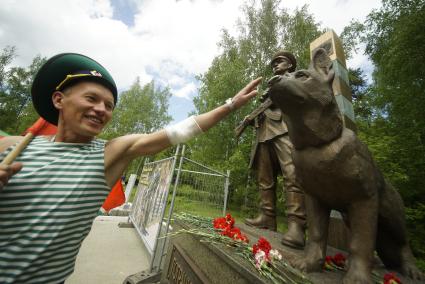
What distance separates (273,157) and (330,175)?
1722 mm

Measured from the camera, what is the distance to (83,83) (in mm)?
1474

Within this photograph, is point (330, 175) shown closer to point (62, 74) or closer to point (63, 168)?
Answer: point (63, 168)

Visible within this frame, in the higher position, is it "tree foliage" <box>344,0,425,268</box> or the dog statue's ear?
"tree foliage" <box>344,0,425,268</box>

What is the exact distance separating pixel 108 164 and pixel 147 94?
29429 mm

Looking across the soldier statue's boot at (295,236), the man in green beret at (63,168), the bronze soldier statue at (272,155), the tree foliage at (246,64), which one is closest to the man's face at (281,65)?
the bronze soldier statue at (272,155)

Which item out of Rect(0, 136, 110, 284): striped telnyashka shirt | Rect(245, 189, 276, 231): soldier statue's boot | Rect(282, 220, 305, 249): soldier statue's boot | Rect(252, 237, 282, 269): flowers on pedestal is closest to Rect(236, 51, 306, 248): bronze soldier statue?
Rect(245, 189, 276, 231): soldier statue's boot

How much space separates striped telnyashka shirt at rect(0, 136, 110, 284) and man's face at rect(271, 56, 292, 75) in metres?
2.64

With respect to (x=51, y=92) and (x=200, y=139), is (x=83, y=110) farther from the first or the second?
(x=200, y=139)

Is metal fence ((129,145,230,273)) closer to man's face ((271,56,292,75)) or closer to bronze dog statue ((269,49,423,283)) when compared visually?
man's face ((271,56,292,75))

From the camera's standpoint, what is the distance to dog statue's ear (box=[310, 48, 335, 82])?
189cm

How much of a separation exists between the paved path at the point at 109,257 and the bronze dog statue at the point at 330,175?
3185 mm

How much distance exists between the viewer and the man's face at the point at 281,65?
10.7ft

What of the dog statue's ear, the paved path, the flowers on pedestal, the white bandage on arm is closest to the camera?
the white bandage on arm

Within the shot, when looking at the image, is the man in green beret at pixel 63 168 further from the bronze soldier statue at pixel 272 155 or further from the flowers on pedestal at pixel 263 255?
the bronze soldier statue at pixel 272 155
